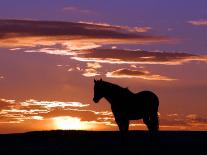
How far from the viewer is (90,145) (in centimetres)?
2112

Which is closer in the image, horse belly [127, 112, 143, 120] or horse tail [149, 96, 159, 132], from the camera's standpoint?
horse belly [127, 112, 143, 120]

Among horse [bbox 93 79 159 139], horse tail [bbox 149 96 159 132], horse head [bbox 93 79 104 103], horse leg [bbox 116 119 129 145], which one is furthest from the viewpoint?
horse tail [bbox 149 96 159 132]

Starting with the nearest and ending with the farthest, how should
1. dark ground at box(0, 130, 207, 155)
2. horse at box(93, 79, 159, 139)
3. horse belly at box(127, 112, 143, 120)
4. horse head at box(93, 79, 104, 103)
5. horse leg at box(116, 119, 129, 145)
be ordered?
dark ground at box(0, 130, 207, 155) → horse leg at box(116, 119, 129, 145) → horse at box(93, 79, 159, 139) → horse head at box(93, 79, 104, 103) → horse belly at box(127, 112, 143, 120)

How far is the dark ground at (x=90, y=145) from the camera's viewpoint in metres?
19.0

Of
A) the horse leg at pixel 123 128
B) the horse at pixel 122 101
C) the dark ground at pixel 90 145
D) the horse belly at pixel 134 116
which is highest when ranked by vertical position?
the horse at pixel 122 101

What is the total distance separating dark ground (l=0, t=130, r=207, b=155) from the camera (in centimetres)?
1900

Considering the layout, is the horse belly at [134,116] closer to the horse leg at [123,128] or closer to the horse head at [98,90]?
the horse leg at [123,128]

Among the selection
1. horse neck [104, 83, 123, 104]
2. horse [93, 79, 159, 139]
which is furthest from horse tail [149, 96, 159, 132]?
horse neck [104, 83, 123, 104]

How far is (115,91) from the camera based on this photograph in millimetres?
19719

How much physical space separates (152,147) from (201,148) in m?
2.00

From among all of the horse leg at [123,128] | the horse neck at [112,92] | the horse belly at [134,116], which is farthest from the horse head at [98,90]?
the horse belly at [134,116]

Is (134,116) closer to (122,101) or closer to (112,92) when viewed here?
(122,101)

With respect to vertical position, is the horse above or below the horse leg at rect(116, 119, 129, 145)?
above

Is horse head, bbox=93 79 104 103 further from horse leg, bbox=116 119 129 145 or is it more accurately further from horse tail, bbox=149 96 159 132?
horse tail, bbox=149 96 159 132
